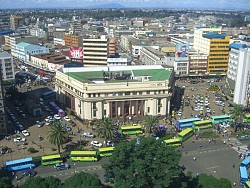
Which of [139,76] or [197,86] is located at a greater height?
[139,76]

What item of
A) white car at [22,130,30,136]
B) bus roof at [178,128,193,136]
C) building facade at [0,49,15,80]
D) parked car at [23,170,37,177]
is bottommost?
parked car at [23,170,37,177]

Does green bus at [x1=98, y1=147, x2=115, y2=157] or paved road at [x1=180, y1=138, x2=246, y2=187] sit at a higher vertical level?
green bus at [x1=98, y1=147, x2=115, y2=157]

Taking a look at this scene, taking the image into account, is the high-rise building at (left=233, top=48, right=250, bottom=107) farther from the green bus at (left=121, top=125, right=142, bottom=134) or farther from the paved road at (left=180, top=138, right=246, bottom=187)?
the green bus at (left=121, top=125, right=142, bottom=134)

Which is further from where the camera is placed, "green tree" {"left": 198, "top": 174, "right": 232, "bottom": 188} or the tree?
"green tree" {"left": 198, "top": 174, "right": 232, "bottom": 188}

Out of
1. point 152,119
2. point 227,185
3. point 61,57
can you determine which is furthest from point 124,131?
point 61,57

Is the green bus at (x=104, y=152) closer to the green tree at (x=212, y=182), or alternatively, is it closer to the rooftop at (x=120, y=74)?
the green tree at (x=212, y=182)

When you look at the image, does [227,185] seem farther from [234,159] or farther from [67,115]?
[67,115]

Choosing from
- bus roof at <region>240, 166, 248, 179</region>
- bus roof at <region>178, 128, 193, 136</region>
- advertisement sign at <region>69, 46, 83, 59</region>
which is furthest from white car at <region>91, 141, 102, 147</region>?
advertisement sign at <region>69, 46, 83, 59</region>

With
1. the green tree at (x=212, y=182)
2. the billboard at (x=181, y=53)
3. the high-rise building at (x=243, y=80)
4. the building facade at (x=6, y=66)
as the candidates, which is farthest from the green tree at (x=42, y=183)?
the billboard at (x=181, y=53)
